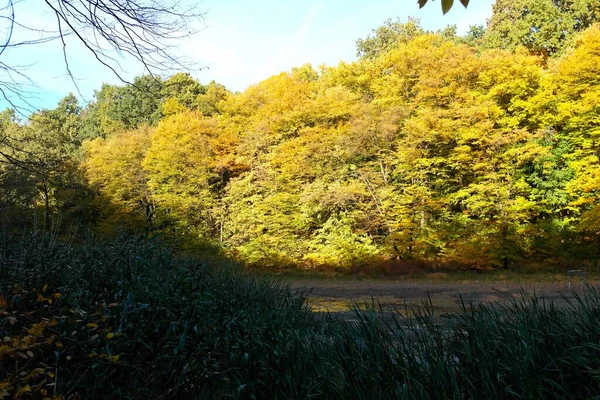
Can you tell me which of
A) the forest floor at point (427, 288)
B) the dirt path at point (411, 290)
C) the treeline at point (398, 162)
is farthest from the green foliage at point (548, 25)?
the dirt path at point (411, 290)

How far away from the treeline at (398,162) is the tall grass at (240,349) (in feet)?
32.2

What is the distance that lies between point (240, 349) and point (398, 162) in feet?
56.1

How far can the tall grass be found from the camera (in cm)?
236

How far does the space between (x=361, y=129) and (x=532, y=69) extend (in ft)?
22.0

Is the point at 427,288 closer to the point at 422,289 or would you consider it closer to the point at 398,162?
the point at 422,289

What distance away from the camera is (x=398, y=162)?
1944 cm

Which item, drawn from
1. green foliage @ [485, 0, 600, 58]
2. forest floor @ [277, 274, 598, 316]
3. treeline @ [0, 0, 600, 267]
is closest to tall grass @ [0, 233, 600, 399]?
forest floor @ [277, 274, 598, 316]

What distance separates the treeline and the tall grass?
980 centimetres

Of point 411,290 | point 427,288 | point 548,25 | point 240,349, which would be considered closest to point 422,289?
point 427,288

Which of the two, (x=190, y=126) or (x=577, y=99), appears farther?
(x=190, y=126)

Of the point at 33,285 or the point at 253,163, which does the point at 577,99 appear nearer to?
the point at 253,163

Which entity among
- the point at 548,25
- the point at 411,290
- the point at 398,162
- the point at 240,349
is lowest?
the point at 411,290

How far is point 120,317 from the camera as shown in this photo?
3105mm

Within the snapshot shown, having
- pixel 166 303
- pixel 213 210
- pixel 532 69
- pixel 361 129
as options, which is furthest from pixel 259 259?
pixel 166 303
